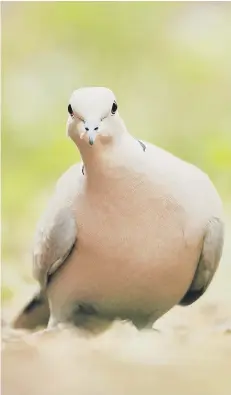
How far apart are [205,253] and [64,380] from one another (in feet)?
1.29

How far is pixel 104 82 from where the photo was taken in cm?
133

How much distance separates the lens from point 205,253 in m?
1.25

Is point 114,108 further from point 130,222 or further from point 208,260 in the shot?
point 208,260

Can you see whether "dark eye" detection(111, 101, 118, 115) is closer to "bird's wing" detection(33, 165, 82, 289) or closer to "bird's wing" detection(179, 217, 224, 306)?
"bird's wing" detection(33, 165, 82, 289)

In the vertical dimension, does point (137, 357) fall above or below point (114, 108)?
below

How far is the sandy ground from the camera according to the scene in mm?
1281

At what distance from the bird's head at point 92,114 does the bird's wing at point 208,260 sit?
283mm

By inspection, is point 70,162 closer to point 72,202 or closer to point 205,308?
point 72,202

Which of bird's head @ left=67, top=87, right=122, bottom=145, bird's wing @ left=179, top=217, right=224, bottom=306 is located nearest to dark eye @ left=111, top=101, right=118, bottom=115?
bird's head @ left=67, top=87, right=122, bottom=145

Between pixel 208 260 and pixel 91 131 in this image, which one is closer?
pixel 91 131

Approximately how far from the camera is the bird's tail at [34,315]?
1313 mm

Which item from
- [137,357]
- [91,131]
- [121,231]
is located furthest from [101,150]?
[137,357]

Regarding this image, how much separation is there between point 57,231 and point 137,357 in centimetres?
31

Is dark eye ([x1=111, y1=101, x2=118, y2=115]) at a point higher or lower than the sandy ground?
higher
